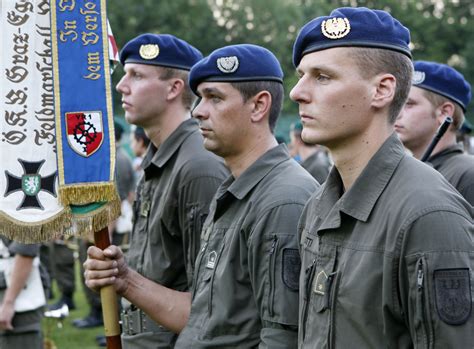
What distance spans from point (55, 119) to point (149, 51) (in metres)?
1.47

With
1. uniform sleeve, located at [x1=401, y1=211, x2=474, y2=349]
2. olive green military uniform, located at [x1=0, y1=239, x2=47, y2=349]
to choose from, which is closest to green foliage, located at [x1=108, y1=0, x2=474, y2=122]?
olive green military uniform, located at [x1=0, y1=239, x2=47, y2=349]

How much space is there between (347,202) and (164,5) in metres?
40.9

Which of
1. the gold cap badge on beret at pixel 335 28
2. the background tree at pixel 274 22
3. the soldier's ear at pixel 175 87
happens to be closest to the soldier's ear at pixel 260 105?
the soldier's ear at pixel 175 87

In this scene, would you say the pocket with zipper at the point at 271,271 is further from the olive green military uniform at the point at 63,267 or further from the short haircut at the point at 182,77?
the olive green military uniform at the point at 63,267

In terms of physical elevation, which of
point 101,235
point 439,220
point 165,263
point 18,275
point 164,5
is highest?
point 164,5

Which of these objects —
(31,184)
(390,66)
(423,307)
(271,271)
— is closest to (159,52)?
(31,184)

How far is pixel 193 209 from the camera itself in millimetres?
4461

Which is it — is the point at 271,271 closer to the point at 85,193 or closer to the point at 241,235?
the point at 241,235

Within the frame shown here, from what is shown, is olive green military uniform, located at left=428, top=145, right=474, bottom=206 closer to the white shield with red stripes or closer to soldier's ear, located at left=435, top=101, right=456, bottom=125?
soldier's ear, located at left=435, top=101, right=456, bottom=125

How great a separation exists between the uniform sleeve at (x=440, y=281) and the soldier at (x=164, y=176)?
2016 millimetres

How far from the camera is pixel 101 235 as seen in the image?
3.88 m

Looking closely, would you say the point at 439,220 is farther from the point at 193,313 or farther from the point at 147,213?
the point at 147,213

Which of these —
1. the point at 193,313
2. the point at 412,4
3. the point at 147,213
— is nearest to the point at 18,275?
the point at 147,213

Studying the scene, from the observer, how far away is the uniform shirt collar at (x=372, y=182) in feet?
9.02
